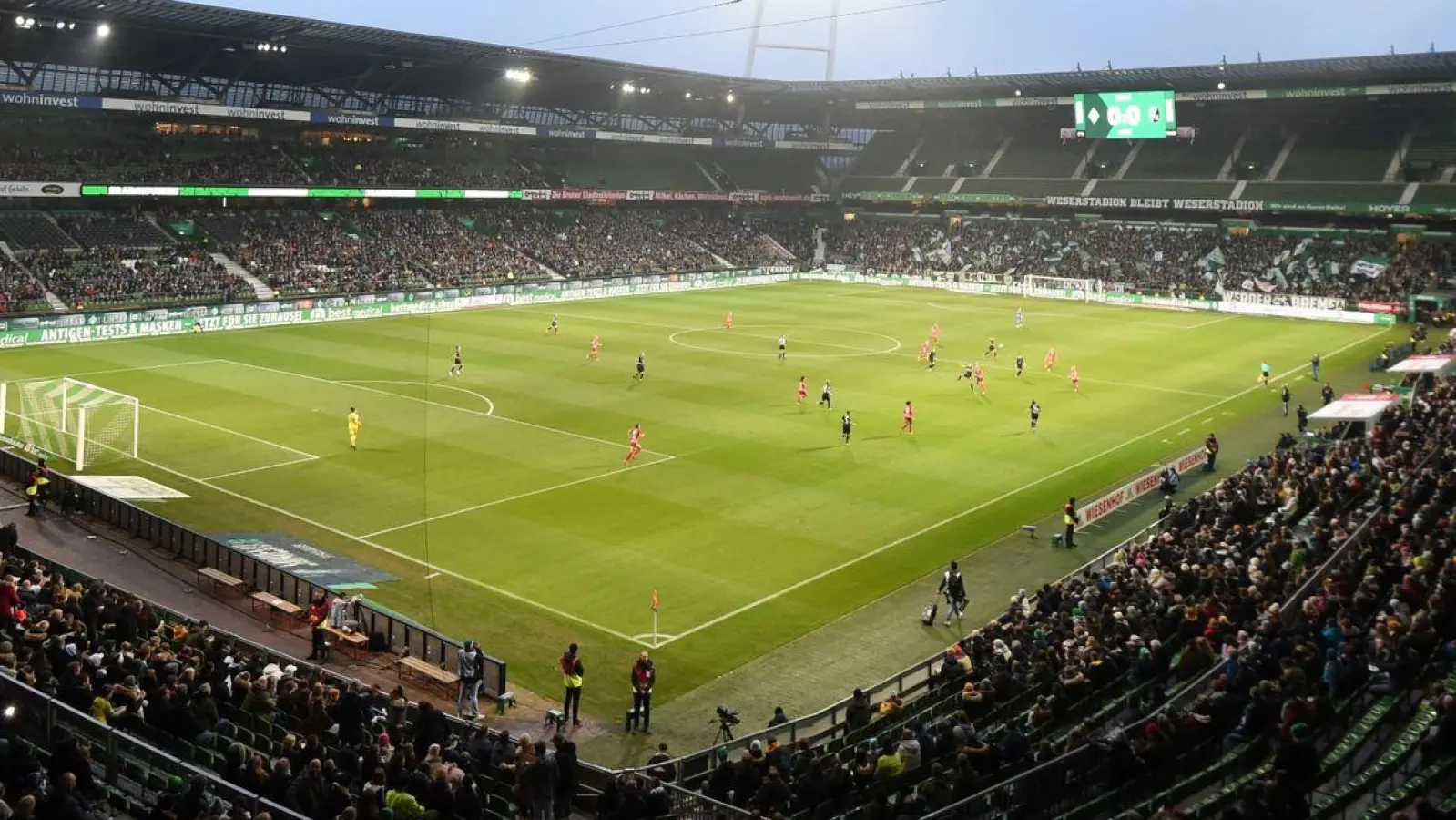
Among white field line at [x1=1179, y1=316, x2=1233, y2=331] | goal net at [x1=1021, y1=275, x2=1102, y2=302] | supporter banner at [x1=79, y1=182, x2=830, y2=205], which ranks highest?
supporter banner at [x1=79, y1=182, x2=830, y2=205]

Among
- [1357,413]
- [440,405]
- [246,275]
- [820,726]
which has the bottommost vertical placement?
[820,726]

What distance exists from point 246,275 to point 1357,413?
61.7m

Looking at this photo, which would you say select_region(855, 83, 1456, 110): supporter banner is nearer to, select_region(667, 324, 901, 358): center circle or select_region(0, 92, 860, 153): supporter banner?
select_region(0, 92, 860, 153): supporter banner

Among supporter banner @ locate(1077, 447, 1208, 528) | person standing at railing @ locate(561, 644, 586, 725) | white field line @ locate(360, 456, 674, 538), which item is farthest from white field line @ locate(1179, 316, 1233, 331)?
person standing at railing @ locate(561, 644, 586, 725)

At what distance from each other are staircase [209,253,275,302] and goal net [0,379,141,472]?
3091 cm

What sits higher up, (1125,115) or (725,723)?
(1125,115)

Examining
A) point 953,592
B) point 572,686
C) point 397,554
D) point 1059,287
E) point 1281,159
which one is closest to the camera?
point 572,686

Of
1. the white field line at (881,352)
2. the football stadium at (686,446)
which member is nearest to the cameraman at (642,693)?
the football stadium at (686,446)

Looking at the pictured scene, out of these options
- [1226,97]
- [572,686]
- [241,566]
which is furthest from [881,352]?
[1226,97]

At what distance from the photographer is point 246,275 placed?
241 ft

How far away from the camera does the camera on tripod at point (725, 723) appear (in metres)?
18.6

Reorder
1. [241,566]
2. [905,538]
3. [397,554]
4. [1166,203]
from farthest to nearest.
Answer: [1166,203], [905,538], [397,554], [241,566]

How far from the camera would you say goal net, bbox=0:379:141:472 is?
121 feet

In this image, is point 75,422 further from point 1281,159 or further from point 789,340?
point 1281,159
